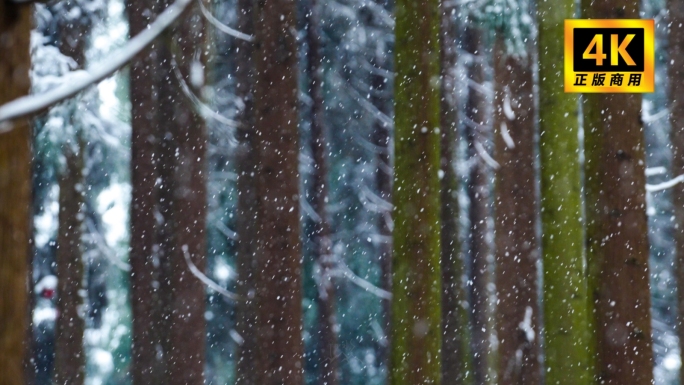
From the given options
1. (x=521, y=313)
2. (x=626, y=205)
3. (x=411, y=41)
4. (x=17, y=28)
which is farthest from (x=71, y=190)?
(x=17, y=28)

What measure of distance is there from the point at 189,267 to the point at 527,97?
4643 millimetres

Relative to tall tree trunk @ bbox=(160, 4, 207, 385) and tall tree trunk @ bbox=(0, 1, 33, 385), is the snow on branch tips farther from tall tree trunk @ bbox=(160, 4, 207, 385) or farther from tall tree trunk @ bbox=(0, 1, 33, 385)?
tall tree trunk @ bbox=(160, 4, 207, 385)

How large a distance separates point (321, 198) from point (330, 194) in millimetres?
2923

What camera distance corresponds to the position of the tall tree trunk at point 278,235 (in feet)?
20.3

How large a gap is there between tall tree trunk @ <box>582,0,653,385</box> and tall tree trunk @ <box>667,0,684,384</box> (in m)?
2.74

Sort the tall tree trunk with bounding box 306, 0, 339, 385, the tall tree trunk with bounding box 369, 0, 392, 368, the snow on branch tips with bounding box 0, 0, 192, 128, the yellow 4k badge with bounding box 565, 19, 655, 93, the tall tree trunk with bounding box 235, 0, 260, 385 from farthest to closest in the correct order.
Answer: the tall tree trunk with bounding box 369, 0, 392, 368
the tall tree trunk with bounding box 306, 0, 339, 385
the tall tree trunk with bounding box 235, 0, 260, 385
the yellow 4k badge with bounding box 565, 19, 655, 93
the snow on branch tips with bounding box 0, 0, 192, 128

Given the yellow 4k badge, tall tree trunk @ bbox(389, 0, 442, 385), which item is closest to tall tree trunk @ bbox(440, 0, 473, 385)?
the yellow 4k badge

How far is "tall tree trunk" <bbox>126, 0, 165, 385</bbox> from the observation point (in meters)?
7.21

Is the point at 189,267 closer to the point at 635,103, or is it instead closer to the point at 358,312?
the point at 635,103

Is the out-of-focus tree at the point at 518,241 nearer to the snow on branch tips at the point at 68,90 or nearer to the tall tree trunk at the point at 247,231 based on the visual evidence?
the tall tree trunk at the point at 247,231

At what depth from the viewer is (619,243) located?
5734 mm

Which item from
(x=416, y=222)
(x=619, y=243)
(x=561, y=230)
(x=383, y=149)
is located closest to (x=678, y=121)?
(x=561, y=230)

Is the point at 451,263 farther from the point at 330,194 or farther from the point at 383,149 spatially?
the point at 330,194

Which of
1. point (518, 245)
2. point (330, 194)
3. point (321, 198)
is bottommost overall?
point (330, 194)
